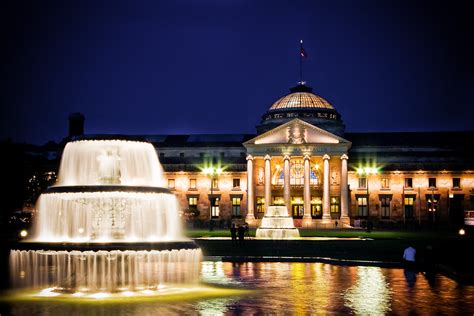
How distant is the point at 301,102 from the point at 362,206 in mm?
22365

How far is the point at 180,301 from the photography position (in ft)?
61.9

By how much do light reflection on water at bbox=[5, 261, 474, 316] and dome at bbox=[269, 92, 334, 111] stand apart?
90.3 m

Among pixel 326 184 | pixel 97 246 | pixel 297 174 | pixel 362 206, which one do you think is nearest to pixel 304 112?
pixel 297 174

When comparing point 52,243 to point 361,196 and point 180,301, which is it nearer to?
point 180,301

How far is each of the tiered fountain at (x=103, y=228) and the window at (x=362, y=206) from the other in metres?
82.9

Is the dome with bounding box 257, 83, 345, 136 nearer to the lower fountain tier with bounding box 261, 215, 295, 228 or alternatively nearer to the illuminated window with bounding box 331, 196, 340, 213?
the illuminated window with bounding box 331, 196, 340, 213

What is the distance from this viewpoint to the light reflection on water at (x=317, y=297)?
1736 centimetres

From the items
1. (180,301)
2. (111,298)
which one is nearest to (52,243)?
(111,298)

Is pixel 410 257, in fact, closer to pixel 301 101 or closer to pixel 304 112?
pixel 304 112

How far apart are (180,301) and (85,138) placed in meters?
6.26

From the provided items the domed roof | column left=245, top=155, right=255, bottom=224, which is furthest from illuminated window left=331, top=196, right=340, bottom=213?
the domed roof

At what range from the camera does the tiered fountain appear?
1959 centimetres

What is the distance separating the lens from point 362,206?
339 feet

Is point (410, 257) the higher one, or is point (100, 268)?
point (100, 268)
